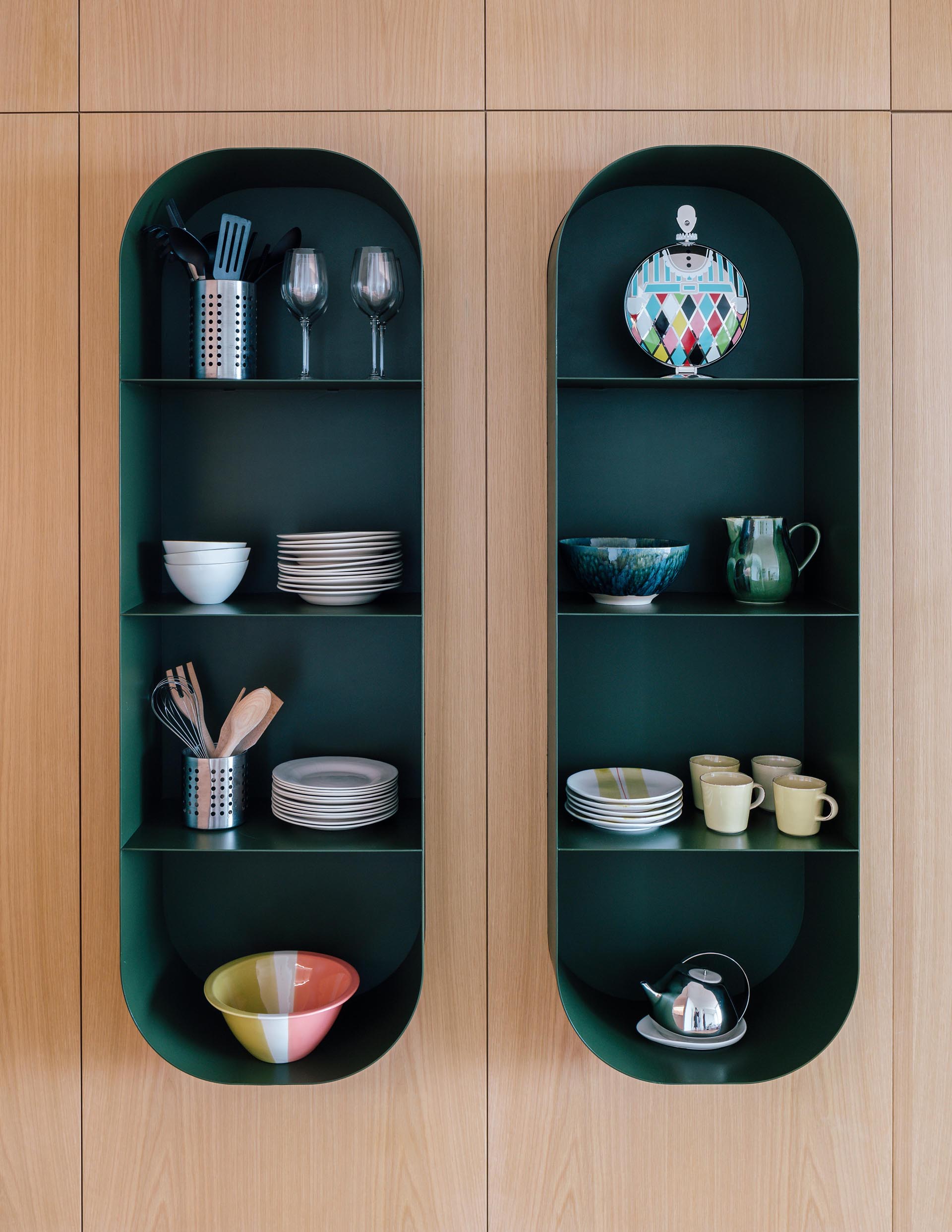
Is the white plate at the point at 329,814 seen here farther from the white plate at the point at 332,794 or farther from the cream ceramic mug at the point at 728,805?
the cream ceramic mug at the point at 728,805

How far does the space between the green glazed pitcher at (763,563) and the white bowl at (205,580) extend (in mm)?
958

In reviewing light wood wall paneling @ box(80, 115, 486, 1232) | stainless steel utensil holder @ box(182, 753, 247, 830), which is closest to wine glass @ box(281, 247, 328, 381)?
light wood wall paneling @ box(80, 115, 486, 1232)

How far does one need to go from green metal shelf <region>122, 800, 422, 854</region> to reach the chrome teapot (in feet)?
1.84

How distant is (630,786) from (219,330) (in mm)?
1184

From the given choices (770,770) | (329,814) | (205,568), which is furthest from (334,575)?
(770,770)

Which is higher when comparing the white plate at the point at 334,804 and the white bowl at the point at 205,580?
the white bowl at the point at 205,580

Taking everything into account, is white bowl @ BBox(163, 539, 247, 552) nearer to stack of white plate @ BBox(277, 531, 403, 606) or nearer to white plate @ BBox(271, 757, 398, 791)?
stack of white plate @ BBox(277, 531, 403, 606)

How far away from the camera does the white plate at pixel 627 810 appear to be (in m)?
1.66

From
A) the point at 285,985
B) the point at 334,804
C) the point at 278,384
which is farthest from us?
the point at 285,985

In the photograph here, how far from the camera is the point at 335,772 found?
180cm

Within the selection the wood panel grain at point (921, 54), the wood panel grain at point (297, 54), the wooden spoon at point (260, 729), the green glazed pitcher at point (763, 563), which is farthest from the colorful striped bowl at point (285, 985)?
the wood panel grain at point (921, 54)

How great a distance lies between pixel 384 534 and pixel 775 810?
0.92 m

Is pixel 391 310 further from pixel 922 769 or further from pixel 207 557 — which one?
pixel 922 769

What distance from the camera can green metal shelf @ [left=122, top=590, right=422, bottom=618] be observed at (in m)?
1.60
